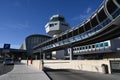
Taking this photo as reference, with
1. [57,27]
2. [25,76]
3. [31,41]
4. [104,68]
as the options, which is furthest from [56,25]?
[25,76]

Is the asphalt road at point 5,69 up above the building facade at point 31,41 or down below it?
below

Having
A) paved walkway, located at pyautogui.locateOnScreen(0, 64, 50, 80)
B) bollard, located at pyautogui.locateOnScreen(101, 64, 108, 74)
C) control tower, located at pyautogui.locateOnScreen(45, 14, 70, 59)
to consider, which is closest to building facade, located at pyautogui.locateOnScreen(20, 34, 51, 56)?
control tower, located at pyautogui.locateOnScreen(45, 14, 70, 59)

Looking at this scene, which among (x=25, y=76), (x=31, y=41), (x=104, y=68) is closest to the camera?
(x=25, y=76)

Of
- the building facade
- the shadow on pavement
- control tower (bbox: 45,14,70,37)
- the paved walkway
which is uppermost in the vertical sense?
control tower (bbox: 45,14,70,37)

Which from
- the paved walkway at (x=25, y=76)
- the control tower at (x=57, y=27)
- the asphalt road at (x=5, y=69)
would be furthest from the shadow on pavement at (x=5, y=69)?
the control tower at (x=57, y=27)

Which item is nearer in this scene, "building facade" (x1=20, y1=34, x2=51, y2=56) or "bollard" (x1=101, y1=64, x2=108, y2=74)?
"bollard" (x1=101, y1=64, x2=108, y2=74)

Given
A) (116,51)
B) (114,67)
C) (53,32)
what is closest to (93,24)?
(114,67)

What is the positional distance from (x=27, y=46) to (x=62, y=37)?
3528 inches

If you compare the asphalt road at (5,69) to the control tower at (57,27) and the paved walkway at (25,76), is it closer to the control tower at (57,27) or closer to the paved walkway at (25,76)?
the paved walkway at (25,76)

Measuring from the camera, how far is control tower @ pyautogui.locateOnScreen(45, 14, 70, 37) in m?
113

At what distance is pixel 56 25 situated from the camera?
114 metres

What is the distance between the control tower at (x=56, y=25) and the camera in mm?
113188

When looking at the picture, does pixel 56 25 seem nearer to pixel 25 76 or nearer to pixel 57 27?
pixel 57 27

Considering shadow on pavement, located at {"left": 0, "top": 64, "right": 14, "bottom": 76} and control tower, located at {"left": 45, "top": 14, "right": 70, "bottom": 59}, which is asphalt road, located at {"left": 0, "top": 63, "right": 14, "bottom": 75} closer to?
shadow on pavement, located at {"left": 0, "top": 64, "right": 14, "bottom": 76}
